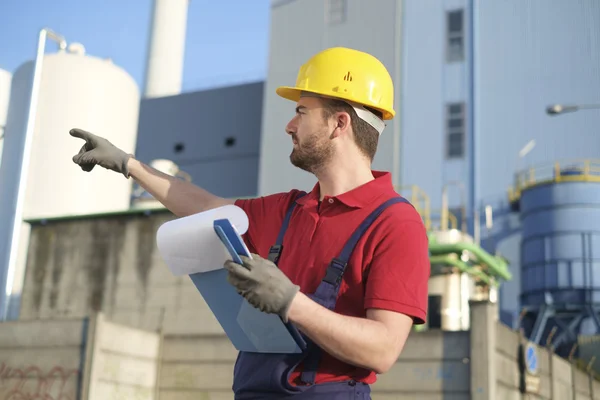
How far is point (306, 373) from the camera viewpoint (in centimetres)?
252

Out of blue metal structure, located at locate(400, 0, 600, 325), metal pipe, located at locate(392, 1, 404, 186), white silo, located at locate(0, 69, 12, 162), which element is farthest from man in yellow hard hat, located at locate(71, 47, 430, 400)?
blue metal structure, located at locate(400, 0, 600, 325)

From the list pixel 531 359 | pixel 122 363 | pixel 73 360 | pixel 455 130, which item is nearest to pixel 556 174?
pixel 455 130

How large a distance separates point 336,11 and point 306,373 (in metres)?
27.8

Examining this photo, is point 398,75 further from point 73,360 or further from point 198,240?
point 198,240

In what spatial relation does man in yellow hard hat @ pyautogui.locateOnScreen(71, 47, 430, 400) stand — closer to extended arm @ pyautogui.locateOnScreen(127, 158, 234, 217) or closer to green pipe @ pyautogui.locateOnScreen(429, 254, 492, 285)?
extended arm @ pyautogui.locateOnScreen(127, 158, 234, 217)

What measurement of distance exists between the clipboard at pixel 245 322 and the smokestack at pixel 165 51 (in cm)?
3703

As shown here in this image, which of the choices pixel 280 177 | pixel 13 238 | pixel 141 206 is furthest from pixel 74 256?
pixel 280 177

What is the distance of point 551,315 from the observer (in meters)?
28.4

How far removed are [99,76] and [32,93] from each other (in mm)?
3389

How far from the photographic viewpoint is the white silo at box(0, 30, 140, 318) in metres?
20.2

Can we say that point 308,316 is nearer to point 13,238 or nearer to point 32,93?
point 13,238

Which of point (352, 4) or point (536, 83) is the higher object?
point (352, 4)

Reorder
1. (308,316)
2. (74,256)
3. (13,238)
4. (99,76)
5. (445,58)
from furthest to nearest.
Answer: (445,58) < (99,76) < (74,256) < (13,238) < (308,316)

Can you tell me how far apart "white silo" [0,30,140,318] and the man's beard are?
18169 millimetres
